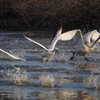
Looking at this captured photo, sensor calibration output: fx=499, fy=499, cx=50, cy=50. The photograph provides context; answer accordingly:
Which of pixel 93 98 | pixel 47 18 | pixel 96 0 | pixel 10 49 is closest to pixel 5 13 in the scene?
pixel 47 18

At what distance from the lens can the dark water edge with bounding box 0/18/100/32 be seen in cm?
2941

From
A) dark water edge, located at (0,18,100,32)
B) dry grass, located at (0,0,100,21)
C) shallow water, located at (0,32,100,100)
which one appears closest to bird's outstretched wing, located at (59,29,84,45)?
shallow water, located at (0,32,100,100)

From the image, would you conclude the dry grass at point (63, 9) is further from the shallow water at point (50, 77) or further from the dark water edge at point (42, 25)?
the shallow water at point (50, 77)

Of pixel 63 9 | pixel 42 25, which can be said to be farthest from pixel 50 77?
pixel 42 25

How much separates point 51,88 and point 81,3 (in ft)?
61.0

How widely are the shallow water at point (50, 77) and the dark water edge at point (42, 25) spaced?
1095 centimetres

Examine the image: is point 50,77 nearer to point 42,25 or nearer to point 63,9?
point 63,9

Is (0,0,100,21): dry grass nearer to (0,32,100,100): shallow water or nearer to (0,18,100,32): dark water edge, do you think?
(0,18,100,32): dark water edge

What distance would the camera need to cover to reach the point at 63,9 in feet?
94.7

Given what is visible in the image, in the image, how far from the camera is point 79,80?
1171 cm

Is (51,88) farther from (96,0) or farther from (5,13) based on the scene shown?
(5,13)

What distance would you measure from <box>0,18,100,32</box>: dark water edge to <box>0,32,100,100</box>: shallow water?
1095cm

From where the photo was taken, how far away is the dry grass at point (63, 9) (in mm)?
28531

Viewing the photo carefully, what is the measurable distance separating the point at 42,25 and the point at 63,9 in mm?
3840
